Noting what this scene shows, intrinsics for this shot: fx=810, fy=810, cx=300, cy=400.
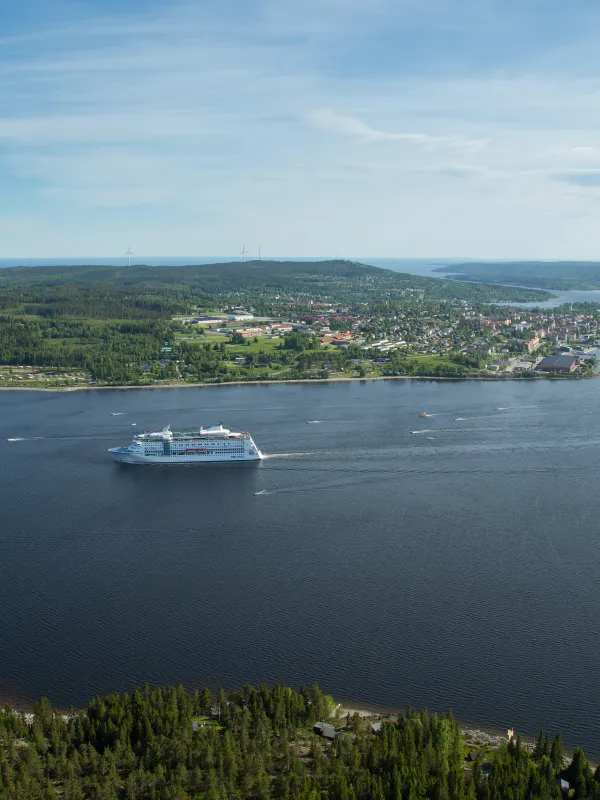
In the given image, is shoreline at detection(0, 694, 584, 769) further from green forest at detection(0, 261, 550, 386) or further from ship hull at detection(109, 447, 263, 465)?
green forest at detection(0, 261, 550, 386)

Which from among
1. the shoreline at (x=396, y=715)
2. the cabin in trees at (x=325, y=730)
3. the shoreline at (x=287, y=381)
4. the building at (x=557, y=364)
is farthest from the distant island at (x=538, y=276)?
the cabin in trees at (x=325, y=730)

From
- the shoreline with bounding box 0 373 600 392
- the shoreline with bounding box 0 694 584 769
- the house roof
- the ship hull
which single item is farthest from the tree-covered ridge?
the house roof

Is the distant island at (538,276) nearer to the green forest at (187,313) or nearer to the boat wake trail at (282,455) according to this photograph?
the green forest at (187,313)

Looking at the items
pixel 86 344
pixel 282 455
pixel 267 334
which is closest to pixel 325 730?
pixel 282 455

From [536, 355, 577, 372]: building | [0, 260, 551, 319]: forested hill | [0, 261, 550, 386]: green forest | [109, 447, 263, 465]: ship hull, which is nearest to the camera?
[109, 447, 263, 465]: ship hull

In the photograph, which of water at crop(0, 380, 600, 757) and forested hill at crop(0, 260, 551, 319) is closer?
water at crop(0, 380, 600, 757)

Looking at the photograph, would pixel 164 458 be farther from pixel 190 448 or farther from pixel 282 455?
pixel 282 455
